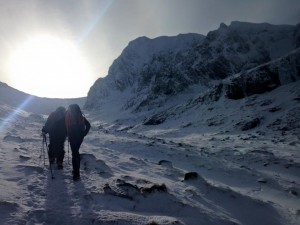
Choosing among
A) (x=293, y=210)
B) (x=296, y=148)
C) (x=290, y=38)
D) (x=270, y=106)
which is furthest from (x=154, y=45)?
(x=293, y=210)

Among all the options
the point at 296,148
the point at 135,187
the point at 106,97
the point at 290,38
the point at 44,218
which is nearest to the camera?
the point at 44,218

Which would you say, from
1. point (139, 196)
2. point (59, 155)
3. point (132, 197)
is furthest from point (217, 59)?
point (132, 197)

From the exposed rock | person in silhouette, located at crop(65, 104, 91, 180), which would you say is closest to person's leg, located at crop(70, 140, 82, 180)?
person in silhouette, located at crop(65, 104, 91, 180)

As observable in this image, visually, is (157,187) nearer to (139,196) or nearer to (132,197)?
(139,196)

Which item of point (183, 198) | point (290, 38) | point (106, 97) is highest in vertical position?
point (290, 38)

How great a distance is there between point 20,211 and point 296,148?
2061 cm

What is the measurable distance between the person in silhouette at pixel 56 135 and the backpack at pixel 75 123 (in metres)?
1.68

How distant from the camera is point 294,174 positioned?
53.9 ft

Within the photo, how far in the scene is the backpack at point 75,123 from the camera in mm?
10039

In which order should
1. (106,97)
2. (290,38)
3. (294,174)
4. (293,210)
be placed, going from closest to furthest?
(293,210) < (294,174) < (290,38) < (106,97)

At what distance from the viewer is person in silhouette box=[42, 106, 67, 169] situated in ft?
37.5

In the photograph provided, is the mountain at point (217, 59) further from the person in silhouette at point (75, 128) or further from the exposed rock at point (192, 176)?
the person in silhouette at point (75, 128)

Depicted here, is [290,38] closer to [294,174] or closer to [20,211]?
[294,174]

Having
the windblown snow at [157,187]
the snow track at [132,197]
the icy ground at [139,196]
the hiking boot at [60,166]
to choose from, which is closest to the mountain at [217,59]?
the windblown snow at [157,187]
